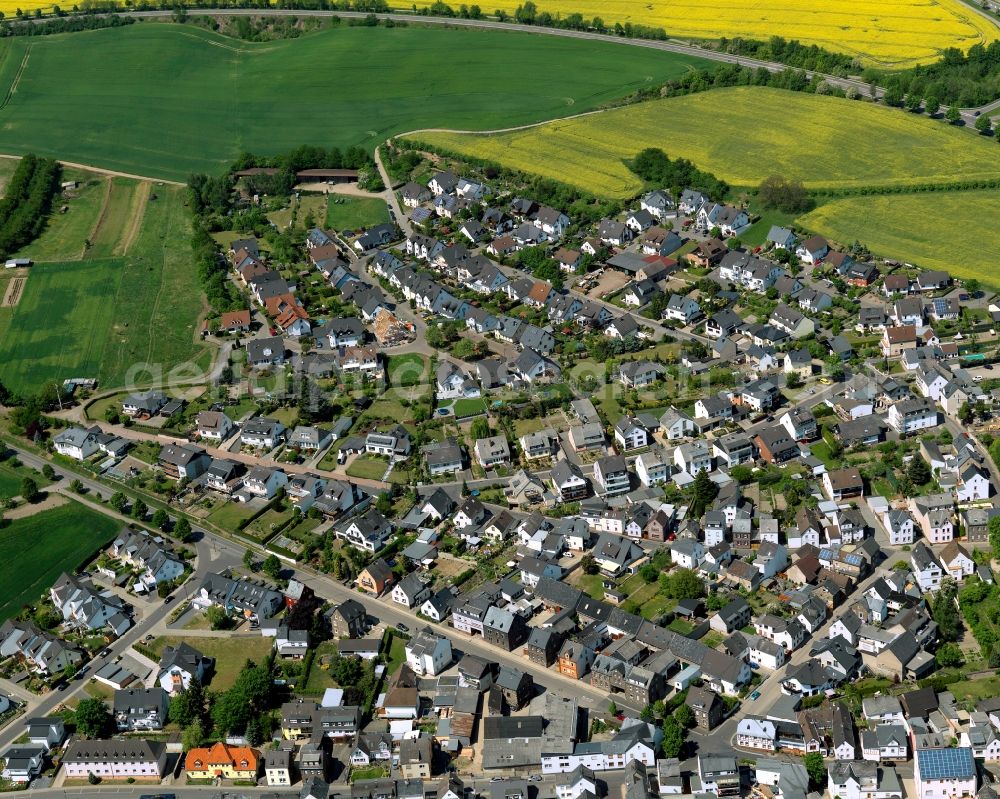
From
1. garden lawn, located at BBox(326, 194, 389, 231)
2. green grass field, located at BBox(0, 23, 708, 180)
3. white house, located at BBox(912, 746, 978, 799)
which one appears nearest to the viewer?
white house, located at BBox(912, 746, 978, 799)

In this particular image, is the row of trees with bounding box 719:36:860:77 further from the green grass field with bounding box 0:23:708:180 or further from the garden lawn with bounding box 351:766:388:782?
the garden lawn with bounding box 351:766:388:782

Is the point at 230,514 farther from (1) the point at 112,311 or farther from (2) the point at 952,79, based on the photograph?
(2) the point at 952,79

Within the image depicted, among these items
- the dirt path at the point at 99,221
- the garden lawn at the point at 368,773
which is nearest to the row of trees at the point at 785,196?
the dirt path at the point at 99,221

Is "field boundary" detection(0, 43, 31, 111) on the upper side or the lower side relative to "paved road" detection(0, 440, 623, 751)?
upper

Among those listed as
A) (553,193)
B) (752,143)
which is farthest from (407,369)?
(752,143)

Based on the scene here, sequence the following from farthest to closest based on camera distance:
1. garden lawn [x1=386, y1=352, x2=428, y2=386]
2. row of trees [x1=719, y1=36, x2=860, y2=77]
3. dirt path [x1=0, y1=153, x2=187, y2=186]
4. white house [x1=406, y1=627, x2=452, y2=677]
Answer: row of trees [x1=719, y1=36, x2=860, y2=77] → dirt path [x1=0, y1=153, x2=187, y2=186] → garden lawn [x1=386, y1=352, x2=428, y2=386] → white house [x1=406, y1=627, x2=452, y2=677]

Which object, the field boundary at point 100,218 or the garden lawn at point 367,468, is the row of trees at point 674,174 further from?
the field boundary at point 100,218

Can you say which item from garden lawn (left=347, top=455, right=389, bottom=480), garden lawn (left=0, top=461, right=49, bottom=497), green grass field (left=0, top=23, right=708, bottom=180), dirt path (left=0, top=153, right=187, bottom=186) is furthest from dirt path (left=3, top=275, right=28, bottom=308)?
garden lawn (left=347, top=455, right=389, bottom=480)
